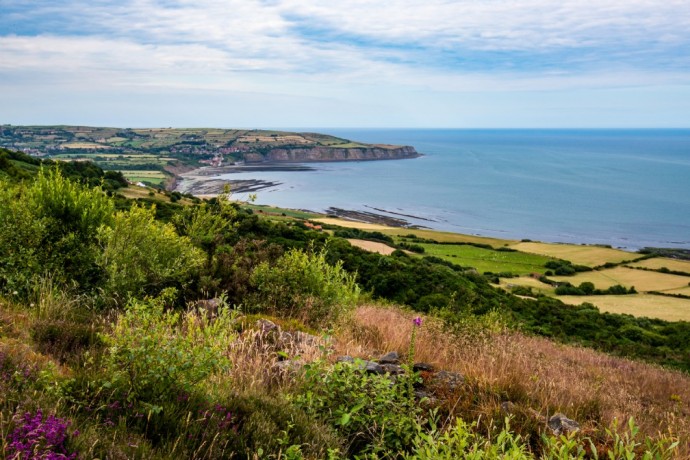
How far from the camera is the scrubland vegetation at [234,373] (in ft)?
11.5

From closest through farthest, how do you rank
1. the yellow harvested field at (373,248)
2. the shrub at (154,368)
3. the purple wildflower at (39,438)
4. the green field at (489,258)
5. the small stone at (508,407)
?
the purple wildflower at (39,438)
the shrub at (154,368)
the small stone at (508,407)
the yellow harvested field at (373,248)
the green field at (489,258)

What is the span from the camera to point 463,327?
32.2 ft

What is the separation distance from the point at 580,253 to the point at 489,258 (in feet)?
59.4

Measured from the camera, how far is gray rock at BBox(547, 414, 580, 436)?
16.1 feet

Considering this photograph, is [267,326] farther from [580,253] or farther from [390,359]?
[580,253]

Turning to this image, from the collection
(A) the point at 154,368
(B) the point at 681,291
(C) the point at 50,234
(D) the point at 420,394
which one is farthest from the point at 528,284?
(A) the point at 154,368

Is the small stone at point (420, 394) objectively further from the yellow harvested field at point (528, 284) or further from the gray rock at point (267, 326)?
the yellow harvested field at point (528, 284)

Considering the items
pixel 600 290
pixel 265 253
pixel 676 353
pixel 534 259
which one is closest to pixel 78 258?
pixel 265 253

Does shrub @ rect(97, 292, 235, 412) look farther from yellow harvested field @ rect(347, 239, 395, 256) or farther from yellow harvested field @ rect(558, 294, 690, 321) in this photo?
yellow harvested field @ rect(558, 294, 690, 321)

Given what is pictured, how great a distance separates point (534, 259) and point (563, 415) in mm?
70689

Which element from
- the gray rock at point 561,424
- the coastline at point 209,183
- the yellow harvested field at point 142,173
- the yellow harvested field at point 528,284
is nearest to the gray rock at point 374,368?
the gray rock at point 561,424

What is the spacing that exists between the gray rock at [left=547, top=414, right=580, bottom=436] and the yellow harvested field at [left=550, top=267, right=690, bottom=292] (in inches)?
2373

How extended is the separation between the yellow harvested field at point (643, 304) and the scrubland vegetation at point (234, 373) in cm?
4066

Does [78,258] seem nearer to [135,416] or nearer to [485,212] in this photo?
[135,416]
